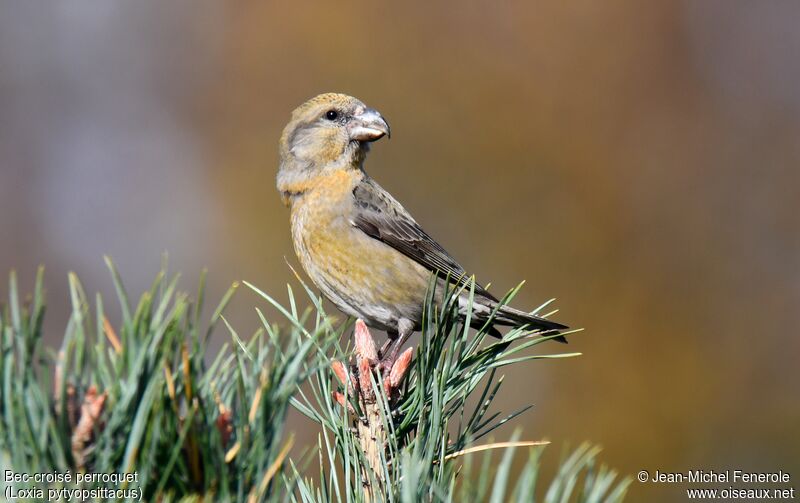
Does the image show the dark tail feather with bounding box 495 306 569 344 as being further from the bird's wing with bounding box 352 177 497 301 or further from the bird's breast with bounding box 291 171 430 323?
the bird's wing with bounding box 352 177 497 301

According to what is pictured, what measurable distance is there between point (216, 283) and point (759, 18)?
274 inches

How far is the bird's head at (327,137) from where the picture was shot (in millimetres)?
5198

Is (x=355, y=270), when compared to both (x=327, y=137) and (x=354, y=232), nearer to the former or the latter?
(x=354, y=232)

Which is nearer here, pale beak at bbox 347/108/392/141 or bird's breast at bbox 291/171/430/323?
bird's breast at bbox 291/171/430/323

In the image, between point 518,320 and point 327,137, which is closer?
point 518,320

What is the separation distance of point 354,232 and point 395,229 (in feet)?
1.16

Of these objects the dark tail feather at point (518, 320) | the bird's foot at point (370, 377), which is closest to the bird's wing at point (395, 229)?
the dark tail feather at point (518, 320)

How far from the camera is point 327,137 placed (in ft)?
17.4

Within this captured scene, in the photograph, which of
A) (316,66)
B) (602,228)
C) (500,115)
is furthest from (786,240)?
(316,66)

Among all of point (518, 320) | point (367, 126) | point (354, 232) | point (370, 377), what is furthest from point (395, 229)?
point (370, 377)

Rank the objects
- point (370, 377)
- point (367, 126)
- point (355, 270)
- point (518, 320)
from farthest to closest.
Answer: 1. point (367, 126)
2. point (355, 270)
3. point (518, 320)
4. point (370, 377)

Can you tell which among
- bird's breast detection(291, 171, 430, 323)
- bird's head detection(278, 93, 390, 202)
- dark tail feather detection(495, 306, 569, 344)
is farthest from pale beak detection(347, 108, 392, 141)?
dark tail feather detection(495, 306, 569, 344)

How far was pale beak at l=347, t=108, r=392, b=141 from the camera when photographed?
5.19 metres

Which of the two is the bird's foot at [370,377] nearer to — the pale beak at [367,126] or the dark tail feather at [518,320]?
the dark tail feather at [518,320]
